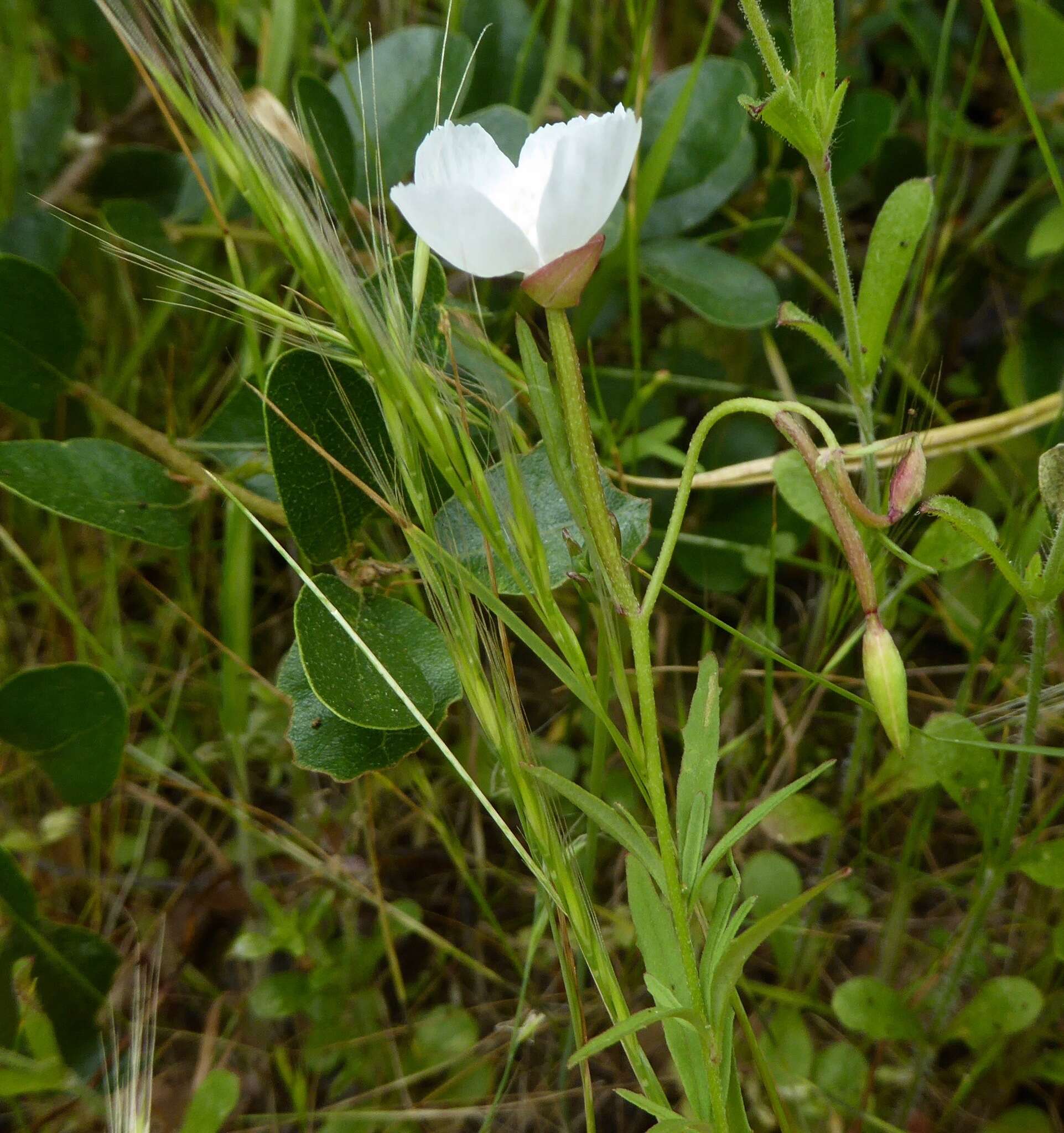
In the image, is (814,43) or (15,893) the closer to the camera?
(814,43)

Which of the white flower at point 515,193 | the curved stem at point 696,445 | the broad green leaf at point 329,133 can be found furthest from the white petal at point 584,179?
the broad green leaf at point 329,133

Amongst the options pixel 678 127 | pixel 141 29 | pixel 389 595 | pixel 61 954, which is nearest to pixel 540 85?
pixel 678 127

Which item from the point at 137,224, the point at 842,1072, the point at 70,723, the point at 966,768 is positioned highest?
the point at 137,224

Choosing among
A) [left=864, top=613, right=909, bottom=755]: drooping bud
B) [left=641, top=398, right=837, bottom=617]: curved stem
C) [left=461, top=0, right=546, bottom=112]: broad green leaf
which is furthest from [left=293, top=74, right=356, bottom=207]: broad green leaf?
[left=864, top=613, right=909, bottom=755]: drooping bud

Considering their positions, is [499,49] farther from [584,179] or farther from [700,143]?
[584,179]

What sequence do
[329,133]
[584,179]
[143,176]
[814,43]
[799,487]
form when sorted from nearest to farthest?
1. [584,179]
2. [814,43]
3. [799,487]
4. [329,133]
5. [143,176]

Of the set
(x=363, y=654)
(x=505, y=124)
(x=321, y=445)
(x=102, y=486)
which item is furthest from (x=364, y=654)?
(x=505, y=124)

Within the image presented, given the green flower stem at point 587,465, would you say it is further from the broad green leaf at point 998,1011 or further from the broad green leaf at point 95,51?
the broad green leaf at point 95,51

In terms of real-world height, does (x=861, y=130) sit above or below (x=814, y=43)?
below
